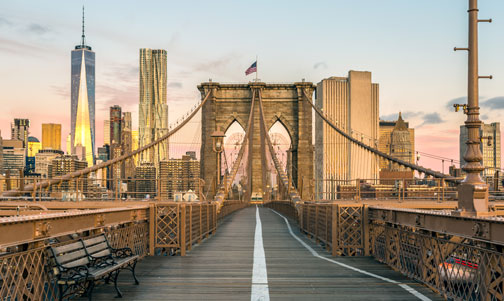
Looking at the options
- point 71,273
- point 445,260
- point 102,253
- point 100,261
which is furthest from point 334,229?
point 71,273

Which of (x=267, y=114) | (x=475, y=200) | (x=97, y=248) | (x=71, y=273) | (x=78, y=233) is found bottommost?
(x=71, y=273)

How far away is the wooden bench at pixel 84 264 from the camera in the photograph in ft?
22.6

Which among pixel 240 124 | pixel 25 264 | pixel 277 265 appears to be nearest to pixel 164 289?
pixel 25 264

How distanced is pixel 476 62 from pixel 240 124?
5821cm

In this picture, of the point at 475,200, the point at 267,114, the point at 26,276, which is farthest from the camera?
the point at 267,114

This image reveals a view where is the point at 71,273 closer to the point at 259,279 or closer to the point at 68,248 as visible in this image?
the point at 68,248

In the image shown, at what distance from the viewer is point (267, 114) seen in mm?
67125

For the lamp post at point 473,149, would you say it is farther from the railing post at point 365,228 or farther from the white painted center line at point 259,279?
the white painted center line at point 259,279

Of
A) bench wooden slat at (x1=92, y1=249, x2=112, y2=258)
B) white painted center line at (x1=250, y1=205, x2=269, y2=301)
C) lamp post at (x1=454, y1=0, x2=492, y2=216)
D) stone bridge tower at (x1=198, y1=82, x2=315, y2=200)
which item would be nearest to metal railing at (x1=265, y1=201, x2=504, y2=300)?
lamp post at (x1=454, y1=0, x2=492, y2=216)

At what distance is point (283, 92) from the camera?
67625mm

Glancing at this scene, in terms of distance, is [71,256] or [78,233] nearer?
[71,256]

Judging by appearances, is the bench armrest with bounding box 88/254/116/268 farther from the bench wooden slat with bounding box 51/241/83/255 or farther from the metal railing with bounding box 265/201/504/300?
the metal railing with bounding box 265/201/504/300

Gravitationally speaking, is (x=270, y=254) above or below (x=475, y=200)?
below

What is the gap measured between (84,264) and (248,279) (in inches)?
126
